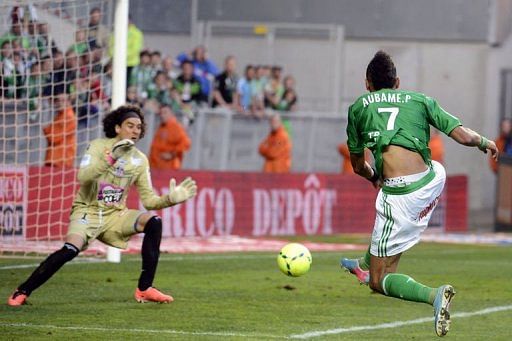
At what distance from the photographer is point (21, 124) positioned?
17.5m

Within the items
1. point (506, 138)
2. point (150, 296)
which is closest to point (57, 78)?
point (150, 296)

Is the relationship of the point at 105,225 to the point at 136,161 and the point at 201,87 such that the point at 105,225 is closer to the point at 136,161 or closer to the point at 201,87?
the point at 136,161

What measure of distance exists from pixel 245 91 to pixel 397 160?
16.2m

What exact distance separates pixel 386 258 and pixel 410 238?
0.77 ft

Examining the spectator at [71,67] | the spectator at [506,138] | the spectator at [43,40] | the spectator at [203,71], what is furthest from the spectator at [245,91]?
the spectator at [43,40]

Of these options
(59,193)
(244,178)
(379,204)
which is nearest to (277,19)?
(244,178)

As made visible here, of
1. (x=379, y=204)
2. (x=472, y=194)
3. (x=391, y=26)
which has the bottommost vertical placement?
(x=472, y=194)

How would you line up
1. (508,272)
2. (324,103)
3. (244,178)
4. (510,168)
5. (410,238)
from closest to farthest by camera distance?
(410,238)
(508,272)
(244,178)
(510,168)
(324,103)

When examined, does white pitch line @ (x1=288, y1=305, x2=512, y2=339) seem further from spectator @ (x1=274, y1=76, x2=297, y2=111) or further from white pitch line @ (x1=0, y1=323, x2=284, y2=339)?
spectator @ (x1=274, y1=76, x2=297, y2=111)

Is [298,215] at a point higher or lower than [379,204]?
lower

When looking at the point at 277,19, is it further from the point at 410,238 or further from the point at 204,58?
the point at 410,238

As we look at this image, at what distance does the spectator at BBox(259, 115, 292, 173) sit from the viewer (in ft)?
80.2

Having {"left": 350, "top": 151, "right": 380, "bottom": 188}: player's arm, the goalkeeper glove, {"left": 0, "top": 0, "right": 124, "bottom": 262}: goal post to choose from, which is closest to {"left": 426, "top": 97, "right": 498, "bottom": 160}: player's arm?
{"left": 350, "top": 151, "right": 380, "bottom": 188}: player's arm

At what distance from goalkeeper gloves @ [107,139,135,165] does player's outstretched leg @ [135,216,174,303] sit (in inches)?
25.5
